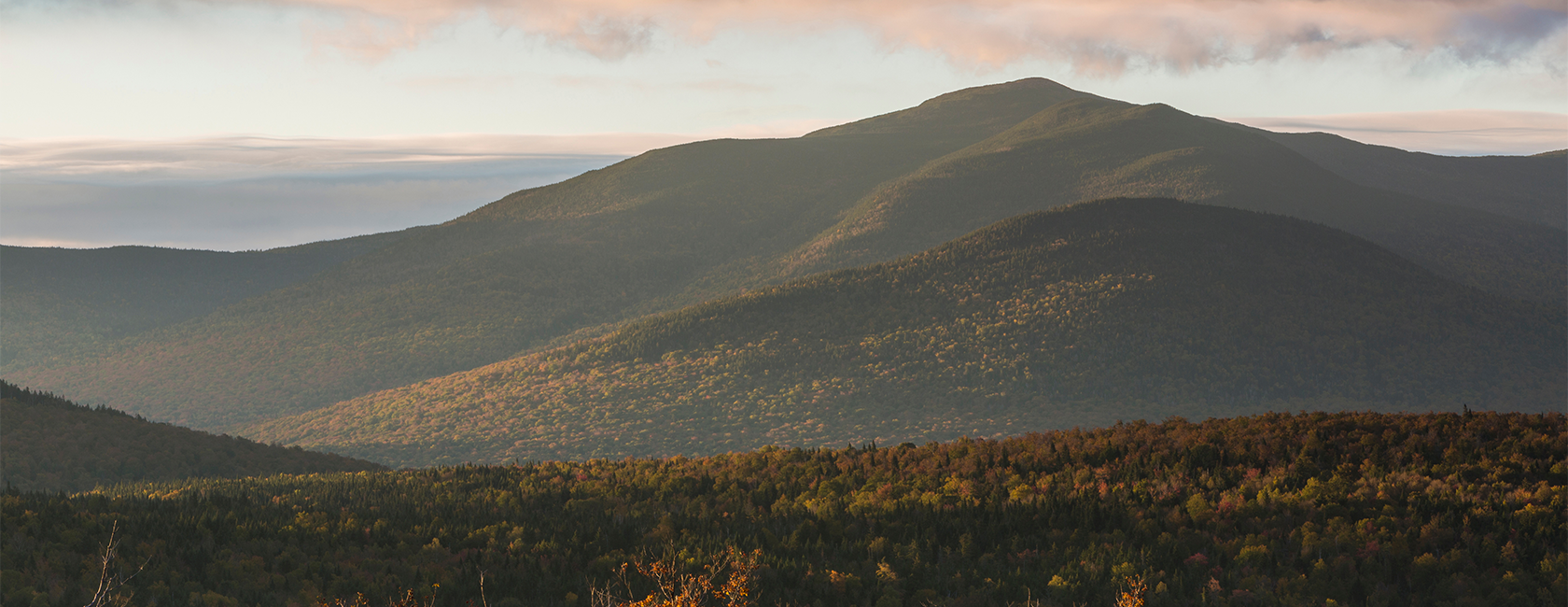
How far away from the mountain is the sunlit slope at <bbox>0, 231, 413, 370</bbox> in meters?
7.65

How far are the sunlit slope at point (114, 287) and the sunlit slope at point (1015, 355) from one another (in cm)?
5603

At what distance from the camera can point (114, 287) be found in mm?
132125

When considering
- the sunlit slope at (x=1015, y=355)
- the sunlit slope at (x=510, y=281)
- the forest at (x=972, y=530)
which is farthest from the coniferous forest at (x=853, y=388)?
the sunlit slope at (x=510, y=281)

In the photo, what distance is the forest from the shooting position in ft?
44.6

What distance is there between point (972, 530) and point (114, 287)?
481 feet

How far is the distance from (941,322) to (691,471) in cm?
4874

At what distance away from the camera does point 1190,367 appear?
63531 millimetres

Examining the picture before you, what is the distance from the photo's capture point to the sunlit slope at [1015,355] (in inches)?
2388

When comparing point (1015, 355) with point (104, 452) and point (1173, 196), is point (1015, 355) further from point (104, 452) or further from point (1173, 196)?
point (1173, 196)

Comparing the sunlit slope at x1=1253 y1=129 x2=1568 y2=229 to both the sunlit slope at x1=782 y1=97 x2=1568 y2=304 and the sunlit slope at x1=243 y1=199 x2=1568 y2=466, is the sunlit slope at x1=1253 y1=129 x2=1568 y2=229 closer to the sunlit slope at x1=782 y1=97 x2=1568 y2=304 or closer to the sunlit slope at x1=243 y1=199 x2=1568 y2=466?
the sunlit slope at x1=782 y1=97 x2=1568 y2=304

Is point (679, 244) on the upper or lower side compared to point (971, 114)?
lower

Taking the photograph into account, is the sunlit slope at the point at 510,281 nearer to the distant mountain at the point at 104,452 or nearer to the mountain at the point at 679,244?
the mountain at the point at 679,244

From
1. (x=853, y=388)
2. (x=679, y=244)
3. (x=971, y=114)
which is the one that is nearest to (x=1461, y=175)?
(x=971, y=114)

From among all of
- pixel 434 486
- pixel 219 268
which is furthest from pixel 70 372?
pixel 434 486
